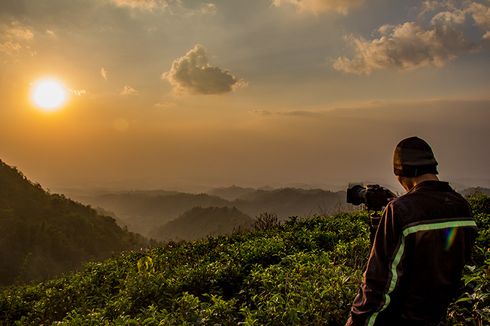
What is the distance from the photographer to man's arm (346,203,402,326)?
2.81 metres

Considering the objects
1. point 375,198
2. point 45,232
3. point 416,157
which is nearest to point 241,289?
point 375,198

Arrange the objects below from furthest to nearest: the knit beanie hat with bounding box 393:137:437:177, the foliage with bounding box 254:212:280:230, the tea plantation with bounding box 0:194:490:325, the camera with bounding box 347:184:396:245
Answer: the foliage with bounding box 254:212:280:230 < the tea plantation with bounding box 0:194:490:325 < the camera with bounding box 347:184:396:245 < the knit beanie hat with bounding box 393:137:437:177

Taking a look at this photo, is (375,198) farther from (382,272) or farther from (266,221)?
(266,221)

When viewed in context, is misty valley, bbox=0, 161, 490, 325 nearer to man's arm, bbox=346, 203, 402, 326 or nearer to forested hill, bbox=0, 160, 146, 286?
man's arm, bbox=346, 203, 402, 326

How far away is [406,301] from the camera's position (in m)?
2.87

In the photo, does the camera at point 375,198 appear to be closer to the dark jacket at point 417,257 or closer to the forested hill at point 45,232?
the dark jacket at point 417,257

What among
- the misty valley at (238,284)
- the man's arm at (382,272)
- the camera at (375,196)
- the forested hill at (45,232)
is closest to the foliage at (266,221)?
the misty valley at (238,284)

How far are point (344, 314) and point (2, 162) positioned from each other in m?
95.2

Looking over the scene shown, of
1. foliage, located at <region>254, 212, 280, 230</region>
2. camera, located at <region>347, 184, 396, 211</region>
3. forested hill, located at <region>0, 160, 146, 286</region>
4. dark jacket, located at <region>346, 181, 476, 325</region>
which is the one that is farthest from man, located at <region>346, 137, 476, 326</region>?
forested hill, located at <region>0, 160, 146, 286</region>

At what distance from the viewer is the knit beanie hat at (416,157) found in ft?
9.70

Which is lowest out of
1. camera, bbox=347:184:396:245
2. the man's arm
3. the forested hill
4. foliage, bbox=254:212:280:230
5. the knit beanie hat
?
the forested hill

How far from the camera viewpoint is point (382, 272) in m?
2.85

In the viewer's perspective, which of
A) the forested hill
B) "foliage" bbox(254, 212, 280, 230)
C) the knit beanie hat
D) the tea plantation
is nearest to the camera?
the knit beanie hat

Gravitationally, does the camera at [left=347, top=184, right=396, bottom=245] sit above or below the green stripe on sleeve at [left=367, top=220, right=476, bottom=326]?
above
